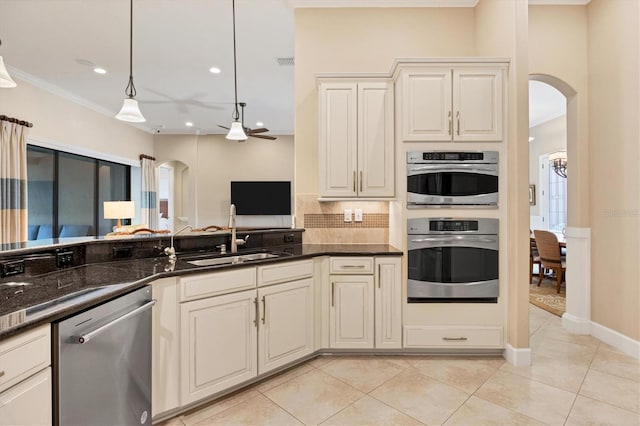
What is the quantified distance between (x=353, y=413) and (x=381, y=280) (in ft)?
3.30

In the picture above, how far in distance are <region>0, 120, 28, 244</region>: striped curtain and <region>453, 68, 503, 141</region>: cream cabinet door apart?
551cm

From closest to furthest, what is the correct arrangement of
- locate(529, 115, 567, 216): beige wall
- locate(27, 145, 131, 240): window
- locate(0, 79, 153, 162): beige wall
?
locate(0, 79, 153, 162): beige wall → locate(27, 145, 131, 240): window → locate(529, 115, 567, 216): beige wall

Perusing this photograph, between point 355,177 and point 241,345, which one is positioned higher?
point 355,177

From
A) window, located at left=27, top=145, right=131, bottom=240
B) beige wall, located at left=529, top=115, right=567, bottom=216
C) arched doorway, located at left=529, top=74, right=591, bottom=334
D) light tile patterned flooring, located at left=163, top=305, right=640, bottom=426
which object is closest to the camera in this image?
light tile patterned flooring, located at left=163, top=305, right=640, bottom=426

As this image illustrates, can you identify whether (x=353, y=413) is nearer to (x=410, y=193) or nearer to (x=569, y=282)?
(x=410, y=193)

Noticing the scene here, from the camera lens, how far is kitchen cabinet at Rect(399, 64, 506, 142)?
2.57 m

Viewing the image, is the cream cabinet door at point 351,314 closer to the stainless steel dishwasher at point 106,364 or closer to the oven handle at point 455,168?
the oven handle at point 455,168

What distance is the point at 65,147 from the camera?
17.1 feet

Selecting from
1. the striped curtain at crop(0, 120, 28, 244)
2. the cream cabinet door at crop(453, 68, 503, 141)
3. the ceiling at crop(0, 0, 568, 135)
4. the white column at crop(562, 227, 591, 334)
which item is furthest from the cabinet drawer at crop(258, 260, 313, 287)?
the striped curtain at crop(0, 120, 28, 244)

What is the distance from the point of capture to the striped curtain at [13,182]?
4.11 metres

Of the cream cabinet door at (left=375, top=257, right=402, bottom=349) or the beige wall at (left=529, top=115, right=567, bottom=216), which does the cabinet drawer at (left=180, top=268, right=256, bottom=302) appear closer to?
the cream cabinet door at (left=375, top=257, right=402, bottom=349)

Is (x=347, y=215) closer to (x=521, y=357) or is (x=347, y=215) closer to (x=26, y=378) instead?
(x=521, y=357)

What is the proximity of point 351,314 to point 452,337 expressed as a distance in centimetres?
85

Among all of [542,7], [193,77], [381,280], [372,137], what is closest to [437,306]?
[381,280]
